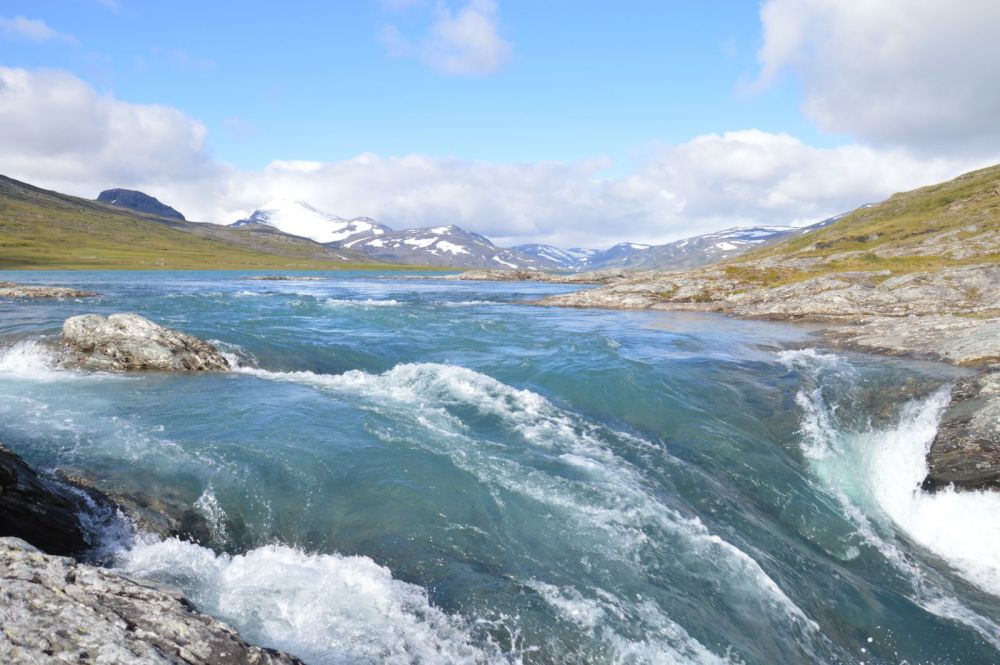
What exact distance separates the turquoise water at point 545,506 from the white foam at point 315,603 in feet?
0.15

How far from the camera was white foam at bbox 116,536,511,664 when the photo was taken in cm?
750

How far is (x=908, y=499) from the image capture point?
50.6ft

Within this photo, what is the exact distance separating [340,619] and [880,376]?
25.3m

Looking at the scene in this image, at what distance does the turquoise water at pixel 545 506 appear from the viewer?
8.71 metres

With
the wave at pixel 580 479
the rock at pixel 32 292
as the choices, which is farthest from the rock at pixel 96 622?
the rock at pixel 32 292

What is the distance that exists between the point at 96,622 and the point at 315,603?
127 inches

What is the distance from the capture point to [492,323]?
4628 centimetres

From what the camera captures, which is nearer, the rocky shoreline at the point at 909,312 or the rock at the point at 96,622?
the rock at the point at 96,622

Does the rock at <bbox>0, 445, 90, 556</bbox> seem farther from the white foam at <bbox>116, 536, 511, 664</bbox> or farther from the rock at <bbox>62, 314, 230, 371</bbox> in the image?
the rock at <bbox>62, 314, 230, 371</bbox>

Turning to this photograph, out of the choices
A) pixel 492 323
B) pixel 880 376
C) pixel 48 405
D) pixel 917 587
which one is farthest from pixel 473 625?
pixel 492 323

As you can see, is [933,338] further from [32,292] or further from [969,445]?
[32,292]

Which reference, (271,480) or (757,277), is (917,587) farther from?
(757,277)

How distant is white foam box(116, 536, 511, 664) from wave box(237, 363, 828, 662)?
9.66 feet

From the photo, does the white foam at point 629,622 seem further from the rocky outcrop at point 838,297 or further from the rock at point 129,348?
the rocky outcrop at point 838,297
